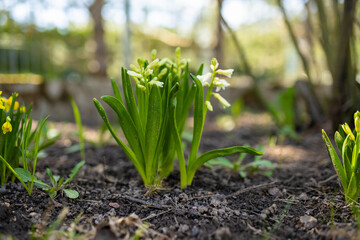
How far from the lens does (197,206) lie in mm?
1250

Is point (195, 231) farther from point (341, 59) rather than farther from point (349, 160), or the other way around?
point (341, 59)

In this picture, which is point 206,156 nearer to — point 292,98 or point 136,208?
point 136,208

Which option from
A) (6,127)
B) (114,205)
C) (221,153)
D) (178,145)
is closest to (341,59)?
(221,153)

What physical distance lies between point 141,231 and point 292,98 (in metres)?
2.42

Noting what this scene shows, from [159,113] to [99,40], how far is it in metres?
3.99

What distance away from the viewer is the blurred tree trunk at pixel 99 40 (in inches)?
188

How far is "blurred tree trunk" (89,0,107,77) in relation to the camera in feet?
15.6

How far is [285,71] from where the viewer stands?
7000 mm

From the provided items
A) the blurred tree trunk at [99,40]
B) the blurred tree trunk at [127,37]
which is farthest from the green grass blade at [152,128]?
the blurred tree trunk at [99,40]

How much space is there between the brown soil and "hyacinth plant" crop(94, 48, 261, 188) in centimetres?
14

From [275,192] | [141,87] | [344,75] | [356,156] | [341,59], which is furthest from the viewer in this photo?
[344,75]

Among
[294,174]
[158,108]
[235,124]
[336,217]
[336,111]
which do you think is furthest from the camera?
[235,124]

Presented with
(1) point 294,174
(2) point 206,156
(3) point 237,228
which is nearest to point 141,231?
(3) point 237,228

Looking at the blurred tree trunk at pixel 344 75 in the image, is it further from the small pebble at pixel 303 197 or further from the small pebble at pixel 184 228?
the small pebble at pixel 184 228
